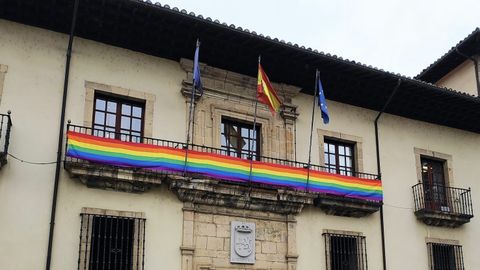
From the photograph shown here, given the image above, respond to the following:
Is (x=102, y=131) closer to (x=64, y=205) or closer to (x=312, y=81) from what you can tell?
(x=64, y=205)

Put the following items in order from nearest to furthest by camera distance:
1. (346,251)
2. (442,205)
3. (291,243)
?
1. (291,243)
2. (346,251)
3. (442,205)

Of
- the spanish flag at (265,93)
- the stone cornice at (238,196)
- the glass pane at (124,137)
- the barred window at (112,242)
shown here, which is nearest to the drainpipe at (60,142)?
the barred window at (112,242)

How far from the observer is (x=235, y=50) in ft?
43.1

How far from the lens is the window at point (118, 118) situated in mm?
12000

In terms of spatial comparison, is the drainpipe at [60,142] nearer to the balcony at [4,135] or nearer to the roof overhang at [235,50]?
the roof overhang at [235,50]

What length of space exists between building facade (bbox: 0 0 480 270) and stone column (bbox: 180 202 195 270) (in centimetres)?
2

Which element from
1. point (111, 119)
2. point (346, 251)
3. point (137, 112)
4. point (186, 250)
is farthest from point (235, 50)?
point (346, 251)

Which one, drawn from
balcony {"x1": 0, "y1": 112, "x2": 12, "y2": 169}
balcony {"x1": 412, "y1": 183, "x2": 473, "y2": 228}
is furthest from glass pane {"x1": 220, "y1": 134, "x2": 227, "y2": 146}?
balcony {"x1": 412, "y1": 183, "x2": 473, "y2": 228}

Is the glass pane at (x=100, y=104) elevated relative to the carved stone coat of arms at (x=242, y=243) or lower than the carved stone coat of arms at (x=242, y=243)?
elevated

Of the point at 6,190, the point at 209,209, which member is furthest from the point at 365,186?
the point at 6,190

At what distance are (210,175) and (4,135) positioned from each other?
3.87 m

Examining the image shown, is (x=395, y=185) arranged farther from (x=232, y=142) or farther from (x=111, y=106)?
(x=111, y=106)

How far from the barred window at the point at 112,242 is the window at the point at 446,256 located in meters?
7.37

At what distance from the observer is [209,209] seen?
1233 centimetres
